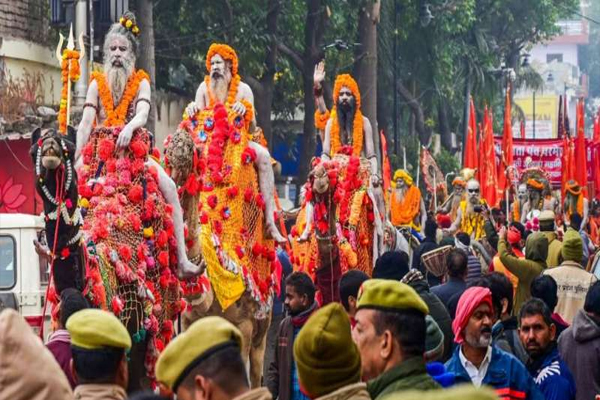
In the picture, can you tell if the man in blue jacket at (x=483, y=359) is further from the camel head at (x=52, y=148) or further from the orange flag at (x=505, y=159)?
the orange flag at (x=505, y=159)

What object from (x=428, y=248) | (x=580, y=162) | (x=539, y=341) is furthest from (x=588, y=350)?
(x=580, y=162)

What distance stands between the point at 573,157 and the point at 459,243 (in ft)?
48.3

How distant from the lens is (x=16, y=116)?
27.4 meters

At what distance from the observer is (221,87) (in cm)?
1497

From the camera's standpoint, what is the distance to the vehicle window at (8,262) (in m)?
17.1

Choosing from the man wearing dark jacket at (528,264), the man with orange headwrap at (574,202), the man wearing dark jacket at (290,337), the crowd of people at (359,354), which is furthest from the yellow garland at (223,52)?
the man with orange headwrap at (574,202)

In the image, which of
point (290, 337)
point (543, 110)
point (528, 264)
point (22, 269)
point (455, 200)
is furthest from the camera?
point (543, 110)

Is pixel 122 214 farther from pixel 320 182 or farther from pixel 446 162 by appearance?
pixel 446 162

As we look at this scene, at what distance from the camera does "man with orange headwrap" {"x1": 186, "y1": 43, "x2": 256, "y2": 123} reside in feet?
48.9

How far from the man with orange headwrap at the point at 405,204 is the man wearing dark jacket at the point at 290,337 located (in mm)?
15348

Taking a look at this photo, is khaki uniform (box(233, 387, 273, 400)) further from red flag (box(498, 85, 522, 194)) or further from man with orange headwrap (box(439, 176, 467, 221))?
red flag (box(498, 85, 522, 194))

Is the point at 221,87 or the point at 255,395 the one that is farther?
the point at 221,87

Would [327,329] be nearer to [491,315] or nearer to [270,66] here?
[491,315]

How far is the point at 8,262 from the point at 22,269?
23 centimetres
